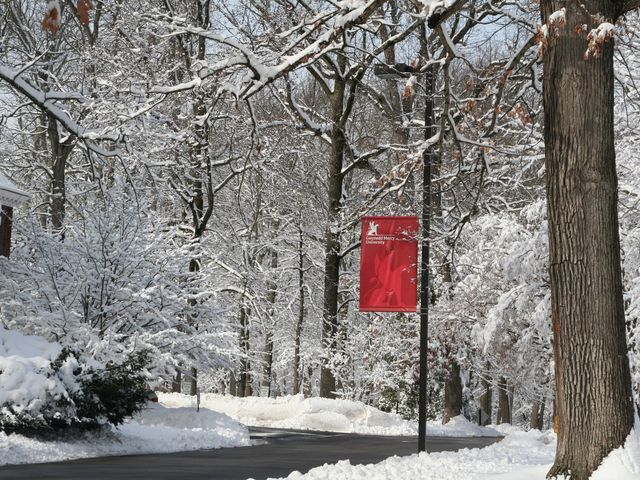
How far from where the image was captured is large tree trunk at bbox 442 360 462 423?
3725 centimetres

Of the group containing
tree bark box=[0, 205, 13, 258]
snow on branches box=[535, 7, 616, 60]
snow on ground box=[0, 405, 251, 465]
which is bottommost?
snow on ground box=[0, 405, 251, 465]

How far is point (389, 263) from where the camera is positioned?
61.6ft

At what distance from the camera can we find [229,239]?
43344 mm

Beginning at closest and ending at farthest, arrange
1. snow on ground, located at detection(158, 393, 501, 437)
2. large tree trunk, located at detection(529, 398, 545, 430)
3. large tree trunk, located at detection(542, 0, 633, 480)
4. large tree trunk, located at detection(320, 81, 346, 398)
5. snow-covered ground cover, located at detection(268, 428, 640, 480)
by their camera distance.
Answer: snow-covered ground cover, located at detection(268, 428, 640, 480) < large tree trunk, located at detection(542, 0, 633, 480) < snow on ground, located at detection(158, 393, 501, 437) < large tree trunk, located at detection(320, 81, 346, 398) < large tree trunk, located at detection(529, 398, 545, 430)

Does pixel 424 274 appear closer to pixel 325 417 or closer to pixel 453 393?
pixel 325 417

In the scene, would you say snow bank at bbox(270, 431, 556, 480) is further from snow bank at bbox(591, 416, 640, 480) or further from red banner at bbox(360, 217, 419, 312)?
red banner at bbox(360, 217, 419, 312)

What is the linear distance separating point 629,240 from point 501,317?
6.27 meters

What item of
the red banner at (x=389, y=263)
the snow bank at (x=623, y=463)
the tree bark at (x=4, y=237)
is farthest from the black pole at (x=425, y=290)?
the tree bark at (x=4, y=237)

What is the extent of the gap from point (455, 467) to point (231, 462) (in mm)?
5761

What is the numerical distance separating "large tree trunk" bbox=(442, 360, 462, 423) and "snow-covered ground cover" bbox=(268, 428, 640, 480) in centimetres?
1978

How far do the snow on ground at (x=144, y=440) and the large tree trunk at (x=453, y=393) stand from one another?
13742mm

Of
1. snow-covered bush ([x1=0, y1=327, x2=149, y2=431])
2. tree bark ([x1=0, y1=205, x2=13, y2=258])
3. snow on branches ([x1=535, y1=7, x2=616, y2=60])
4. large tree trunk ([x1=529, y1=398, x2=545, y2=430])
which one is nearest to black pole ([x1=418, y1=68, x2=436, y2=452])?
snow-covered bush ([x1=0, y1=327, x2=149, y2=431])

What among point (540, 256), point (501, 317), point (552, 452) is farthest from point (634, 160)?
point (552, 452)

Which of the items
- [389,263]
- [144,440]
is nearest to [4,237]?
[144,440]
